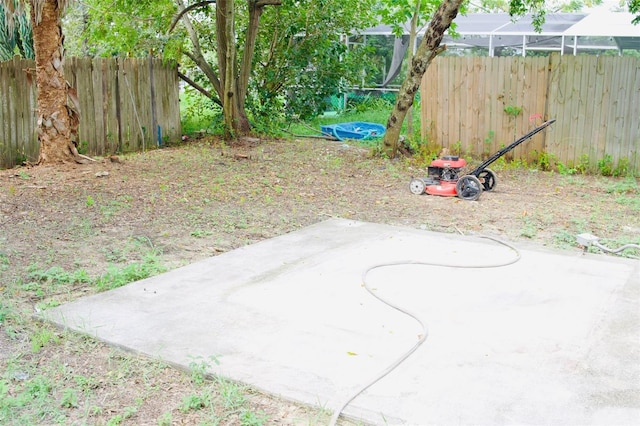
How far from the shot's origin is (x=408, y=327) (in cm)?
423

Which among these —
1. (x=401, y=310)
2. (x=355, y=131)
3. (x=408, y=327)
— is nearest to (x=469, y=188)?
(x=401, y=310)

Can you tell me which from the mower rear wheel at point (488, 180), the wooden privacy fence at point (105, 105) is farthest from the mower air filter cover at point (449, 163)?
the wooden privacy fence at point (105, 105)

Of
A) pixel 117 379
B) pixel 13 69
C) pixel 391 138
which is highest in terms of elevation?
pixel 13 69

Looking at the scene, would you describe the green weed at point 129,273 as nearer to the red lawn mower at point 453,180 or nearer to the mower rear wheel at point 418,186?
the mower rear wheel at point 418,186

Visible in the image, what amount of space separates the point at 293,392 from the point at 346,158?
794 centimetres

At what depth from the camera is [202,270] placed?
545 cm

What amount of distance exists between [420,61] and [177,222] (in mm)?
5354

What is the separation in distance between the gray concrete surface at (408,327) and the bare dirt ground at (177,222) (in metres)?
0.25

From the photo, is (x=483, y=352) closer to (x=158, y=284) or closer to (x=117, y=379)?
(x=117, y=379)

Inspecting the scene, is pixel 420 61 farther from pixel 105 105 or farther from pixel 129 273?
pixel 129 273

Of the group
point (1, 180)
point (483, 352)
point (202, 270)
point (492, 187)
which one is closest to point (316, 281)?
point (202, 270)

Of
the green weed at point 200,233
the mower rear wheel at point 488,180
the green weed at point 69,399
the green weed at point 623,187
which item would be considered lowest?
the green weed at point 69,399

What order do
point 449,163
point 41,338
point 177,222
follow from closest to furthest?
point 41,338 → point 177,222 → point 449,163

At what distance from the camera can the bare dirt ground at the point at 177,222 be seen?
3.31 metres
